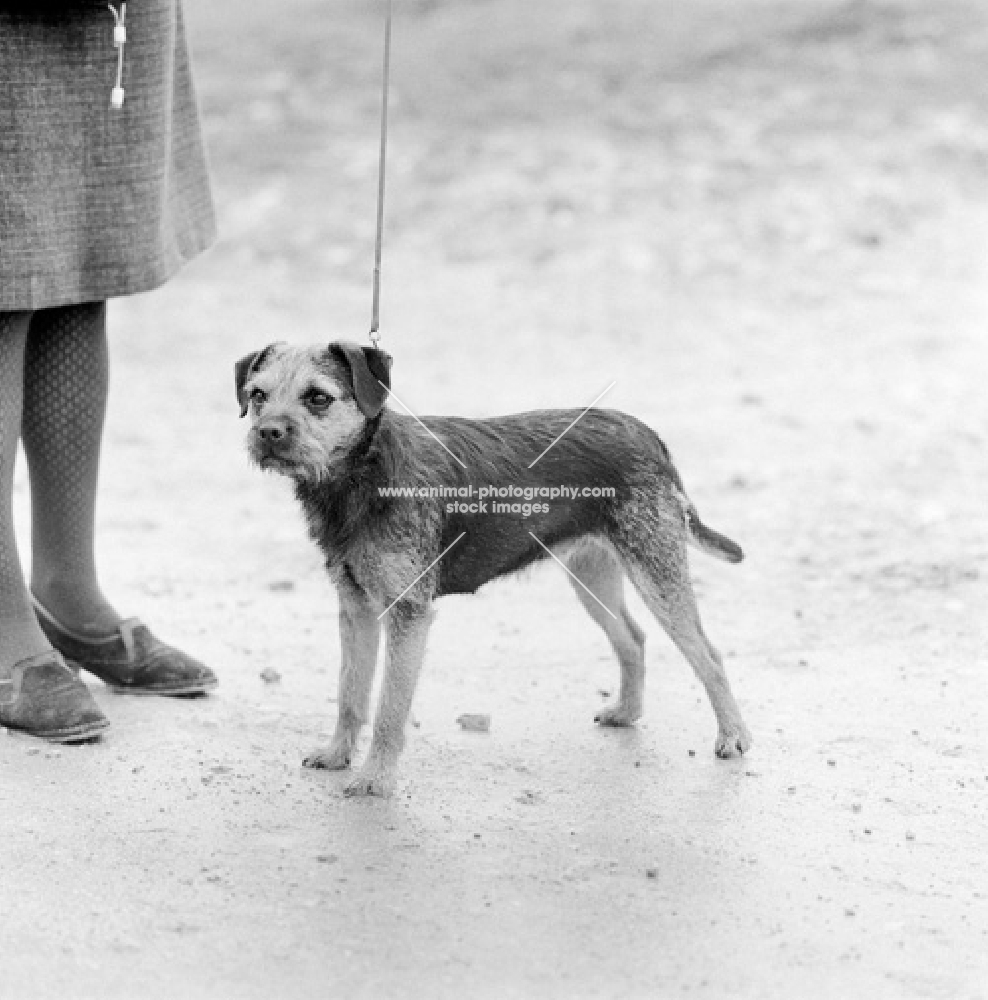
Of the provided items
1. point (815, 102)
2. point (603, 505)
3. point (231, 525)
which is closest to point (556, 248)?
point (815, 102)

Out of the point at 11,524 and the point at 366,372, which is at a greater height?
the point at 366,372

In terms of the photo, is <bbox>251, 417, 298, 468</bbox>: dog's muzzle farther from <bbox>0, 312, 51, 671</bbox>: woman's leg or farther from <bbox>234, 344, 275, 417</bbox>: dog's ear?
<bbox>0, 312, 51, 671</bbox>: woman's leg

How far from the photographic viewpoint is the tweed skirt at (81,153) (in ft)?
14.0

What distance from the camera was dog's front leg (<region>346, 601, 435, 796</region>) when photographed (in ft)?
13.8

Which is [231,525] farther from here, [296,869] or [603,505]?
[296,869]

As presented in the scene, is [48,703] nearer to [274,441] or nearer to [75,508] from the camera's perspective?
[75,508]

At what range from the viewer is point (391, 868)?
3.75 m

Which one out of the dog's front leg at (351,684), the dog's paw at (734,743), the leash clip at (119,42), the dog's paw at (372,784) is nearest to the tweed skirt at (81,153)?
the leash clip at (119,42)

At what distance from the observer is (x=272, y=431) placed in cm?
401

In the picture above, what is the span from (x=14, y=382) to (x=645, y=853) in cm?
202

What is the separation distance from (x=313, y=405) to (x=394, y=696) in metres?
0.74

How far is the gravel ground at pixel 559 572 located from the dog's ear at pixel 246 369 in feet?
2.95

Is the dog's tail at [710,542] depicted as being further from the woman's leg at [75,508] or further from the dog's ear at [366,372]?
the woman's leg at [75,508]

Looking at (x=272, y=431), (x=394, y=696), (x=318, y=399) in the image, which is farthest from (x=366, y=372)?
(x=394, y=696)
